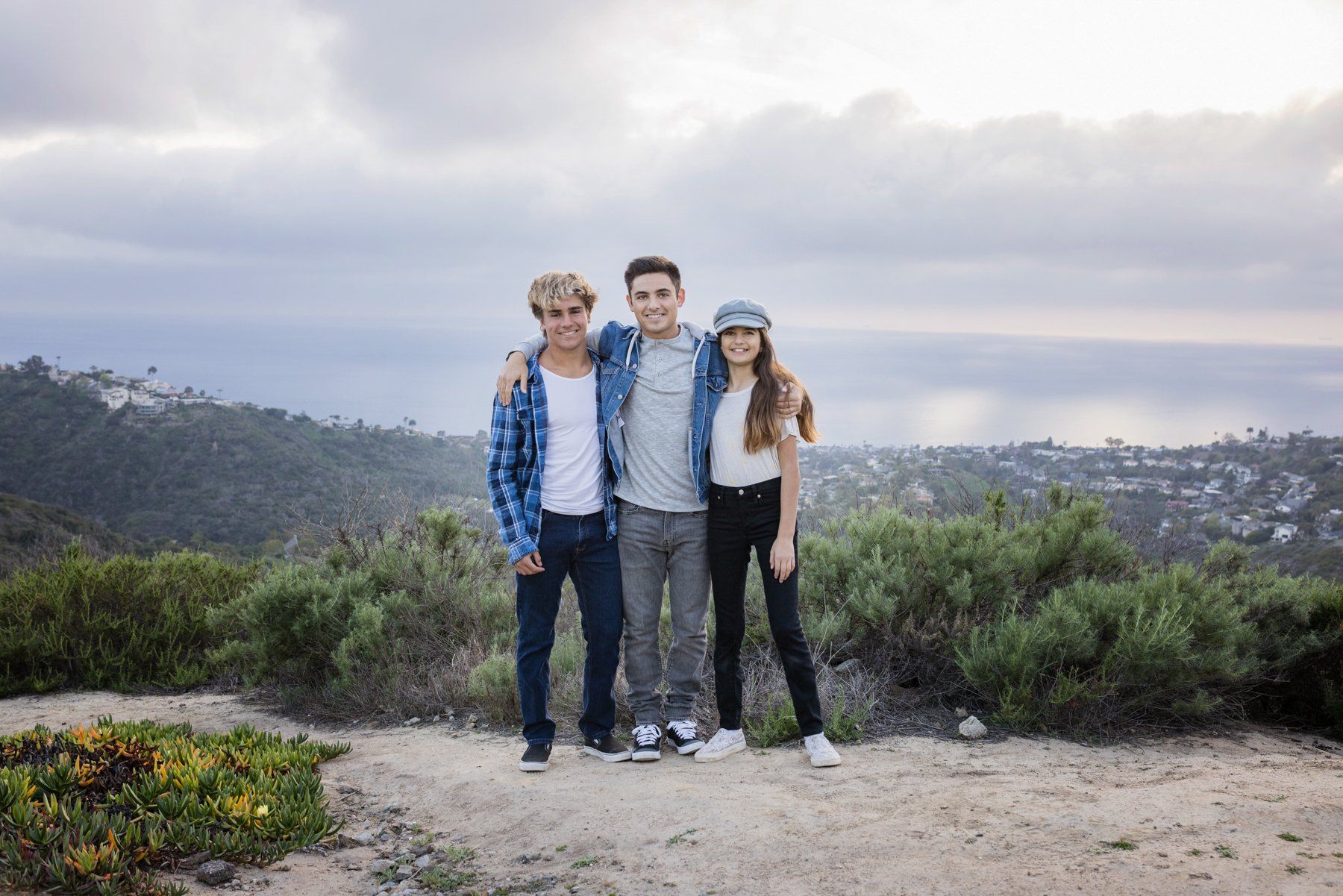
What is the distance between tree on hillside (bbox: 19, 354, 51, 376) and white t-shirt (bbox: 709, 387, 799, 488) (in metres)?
31.8

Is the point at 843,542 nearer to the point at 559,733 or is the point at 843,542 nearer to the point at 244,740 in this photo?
the point at 559,733

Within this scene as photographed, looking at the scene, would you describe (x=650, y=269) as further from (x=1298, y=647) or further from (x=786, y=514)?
(x=1298, y=647)

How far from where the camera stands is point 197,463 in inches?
859

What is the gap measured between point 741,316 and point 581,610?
5.28ft

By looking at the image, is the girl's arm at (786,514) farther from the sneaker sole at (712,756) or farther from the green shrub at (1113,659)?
the green shrub at (1113,659)

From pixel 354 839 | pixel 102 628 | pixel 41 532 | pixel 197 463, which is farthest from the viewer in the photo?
pixel 197 463

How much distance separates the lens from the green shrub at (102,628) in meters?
6.50

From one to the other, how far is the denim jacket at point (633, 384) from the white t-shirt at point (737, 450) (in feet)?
0.17

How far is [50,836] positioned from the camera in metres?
2.80

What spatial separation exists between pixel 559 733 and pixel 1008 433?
63.1 ft

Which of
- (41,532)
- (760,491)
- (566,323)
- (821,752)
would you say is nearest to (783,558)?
(760,491)

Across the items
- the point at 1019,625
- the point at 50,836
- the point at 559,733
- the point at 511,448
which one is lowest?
the point at 559,733

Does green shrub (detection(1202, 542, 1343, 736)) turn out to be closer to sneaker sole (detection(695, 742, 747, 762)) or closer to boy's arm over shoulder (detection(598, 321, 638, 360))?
sneaker sole (detection(695, 742, 747, 762))

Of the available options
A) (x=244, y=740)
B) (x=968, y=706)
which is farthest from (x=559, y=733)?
(x=968, y=706)
